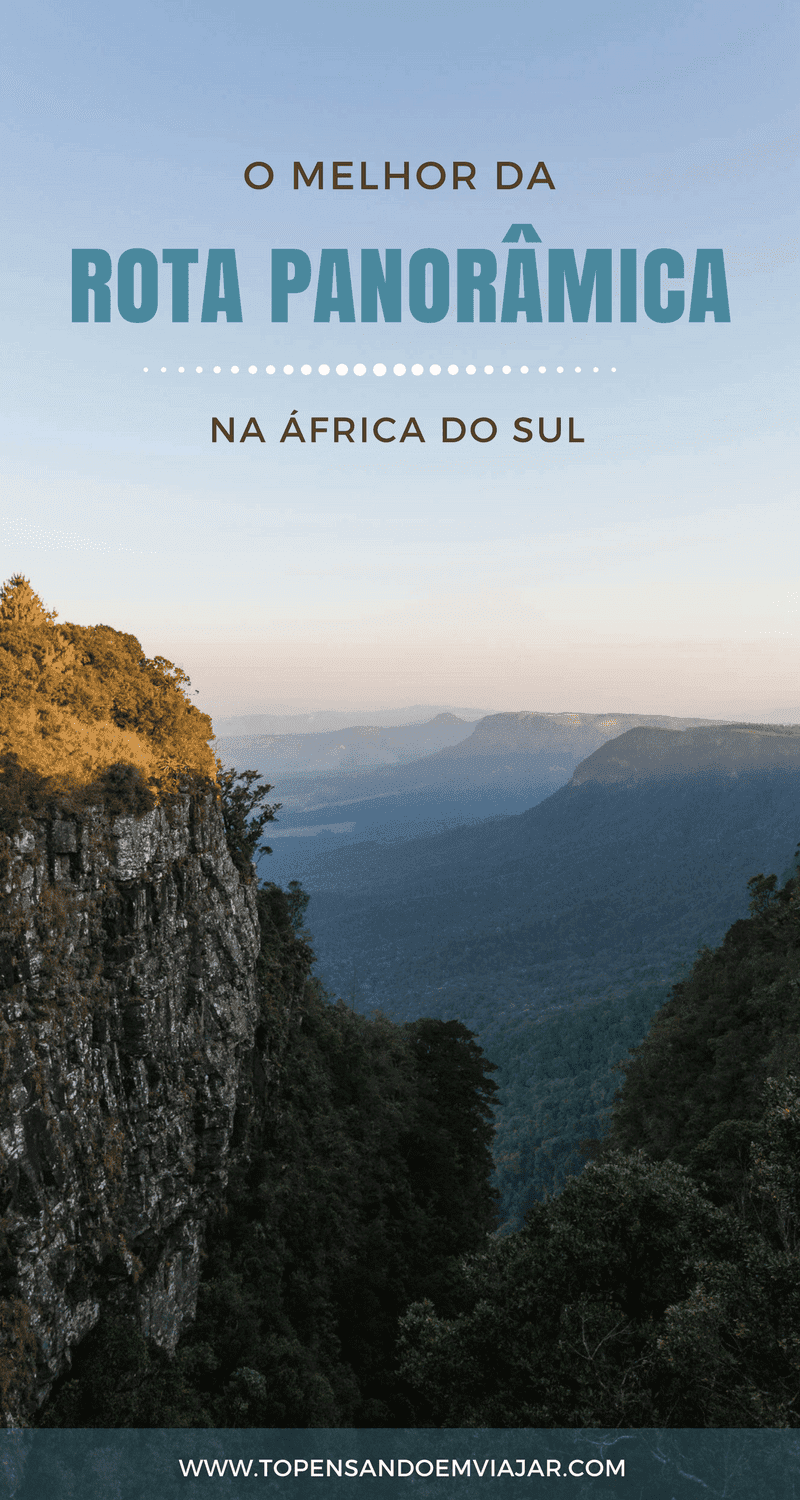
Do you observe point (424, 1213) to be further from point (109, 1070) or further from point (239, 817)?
point (109, 1070)

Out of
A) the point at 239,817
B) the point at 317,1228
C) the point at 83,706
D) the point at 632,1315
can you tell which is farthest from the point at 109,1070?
the point at 317,1228

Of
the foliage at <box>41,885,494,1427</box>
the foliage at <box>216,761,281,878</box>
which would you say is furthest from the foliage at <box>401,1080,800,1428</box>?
the foliage at <box>216,761,281,878</box>

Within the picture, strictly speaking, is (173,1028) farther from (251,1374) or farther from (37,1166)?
(251,1374)

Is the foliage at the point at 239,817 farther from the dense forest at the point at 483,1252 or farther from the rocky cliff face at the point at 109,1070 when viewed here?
the dense forest at the point at 483,1252

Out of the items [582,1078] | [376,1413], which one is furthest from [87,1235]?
[582,1078]

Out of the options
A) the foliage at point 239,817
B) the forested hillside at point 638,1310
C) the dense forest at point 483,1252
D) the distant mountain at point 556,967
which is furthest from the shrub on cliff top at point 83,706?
the distant mountain at point 556,967
